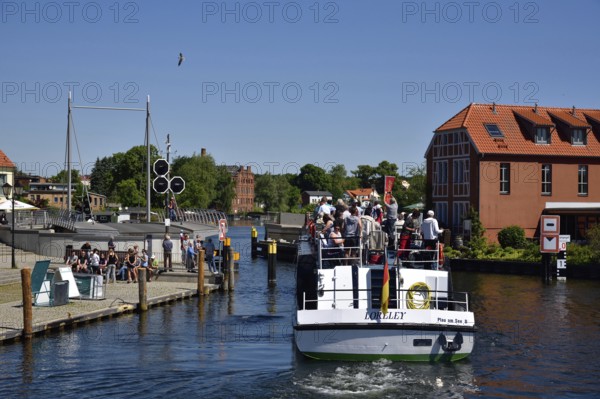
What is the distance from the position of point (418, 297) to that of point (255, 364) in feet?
15.5

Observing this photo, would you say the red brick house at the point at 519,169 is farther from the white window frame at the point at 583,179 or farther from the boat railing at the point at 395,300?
the boat railing at the point at 395,300

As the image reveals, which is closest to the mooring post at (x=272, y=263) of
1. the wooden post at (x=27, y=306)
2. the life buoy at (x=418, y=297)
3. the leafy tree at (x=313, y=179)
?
the wooden post at (x=27, y=306)

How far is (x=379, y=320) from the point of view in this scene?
20.5 meters

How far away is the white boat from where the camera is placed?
20.5 m

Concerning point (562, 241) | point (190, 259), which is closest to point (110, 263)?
point (190, 259)

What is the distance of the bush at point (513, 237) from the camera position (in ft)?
193

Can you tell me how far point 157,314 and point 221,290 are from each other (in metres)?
8.18

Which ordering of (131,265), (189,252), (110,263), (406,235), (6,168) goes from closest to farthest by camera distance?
(406,235) < (110,263) < (131,265) < (189,252) < (6,168)

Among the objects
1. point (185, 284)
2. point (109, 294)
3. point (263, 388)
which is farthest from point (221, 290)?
point (263, 388)

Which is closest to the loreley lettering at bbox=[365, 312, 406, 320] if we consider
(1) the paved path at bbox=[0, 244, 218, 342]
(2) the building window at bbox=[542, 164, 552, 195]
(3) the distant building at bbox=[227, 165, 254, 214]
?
(1) the paved path at bbox=[0, 244, 218, 342]

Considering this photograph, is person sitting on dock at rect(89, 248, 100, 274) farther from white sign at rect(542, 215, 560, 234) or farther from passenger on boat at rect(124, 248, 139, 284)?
white sign at rect(542, 215, 560, 234)

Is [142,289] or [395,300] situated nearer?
[395,300]

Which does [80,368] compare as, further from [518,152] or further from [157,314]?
[518,152]

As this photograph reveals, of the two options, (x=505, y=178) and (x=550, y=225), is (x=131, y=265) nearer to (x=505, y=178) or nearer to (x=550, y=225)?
(x=550, y=225)
